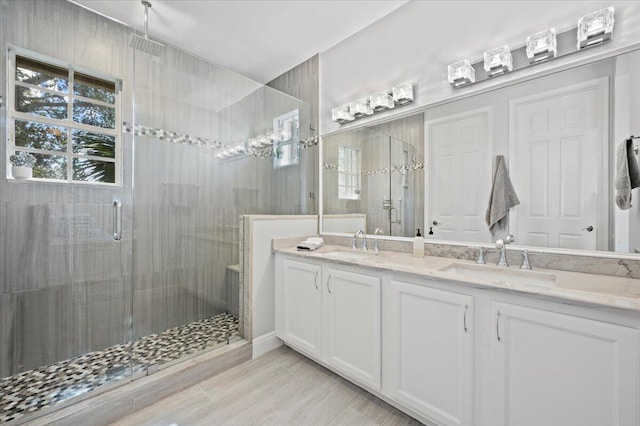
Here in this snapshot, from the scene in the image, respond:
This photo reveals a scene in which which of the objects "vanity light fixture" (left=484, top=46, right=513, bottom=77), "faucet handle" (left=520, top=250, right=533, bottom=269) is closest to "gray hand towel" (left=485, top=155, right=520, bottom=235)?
"faucet handle" (left=520, top=250, right=533, bottom=269)

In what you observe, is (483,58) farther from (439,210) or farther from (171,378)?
(171,378)

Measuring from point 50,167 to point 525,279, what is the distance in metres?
3.08

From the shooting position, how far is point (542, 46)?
1.43m

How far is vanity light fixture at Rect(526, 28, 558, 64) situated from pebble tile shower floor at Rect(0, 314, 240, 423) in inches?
107

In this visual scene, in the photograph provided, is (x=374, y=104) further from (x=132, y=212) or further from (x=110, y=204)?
(x=110, y=204)

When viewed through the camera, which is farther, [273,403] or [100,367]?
[100,367]

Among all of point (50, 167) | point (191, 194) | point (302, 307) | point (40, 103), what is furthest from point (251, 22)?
point (302, 307)

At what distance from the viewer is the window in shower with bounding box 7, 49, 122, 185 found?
1.81m

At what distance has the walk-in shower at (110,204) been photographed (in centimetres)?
180

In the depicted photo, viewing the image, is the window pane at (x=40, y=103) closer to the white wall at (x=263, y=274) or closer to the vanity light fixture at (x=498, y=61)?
the white wall at (x=263, y=274)

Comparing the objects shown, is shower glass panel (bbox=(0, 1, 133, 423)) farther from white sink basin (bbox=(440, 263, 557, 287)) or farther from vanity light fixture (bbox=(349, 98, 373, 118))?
white sink basin (bbox=(440, 263, 557, 287))

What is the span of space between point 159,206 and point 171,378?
1231 mm

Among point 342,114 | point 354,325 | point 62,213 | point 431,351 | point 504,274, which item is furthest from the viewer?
point 342,114

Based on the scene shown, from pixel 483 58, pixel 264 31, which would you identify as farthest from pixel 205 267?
pixel 483 58
